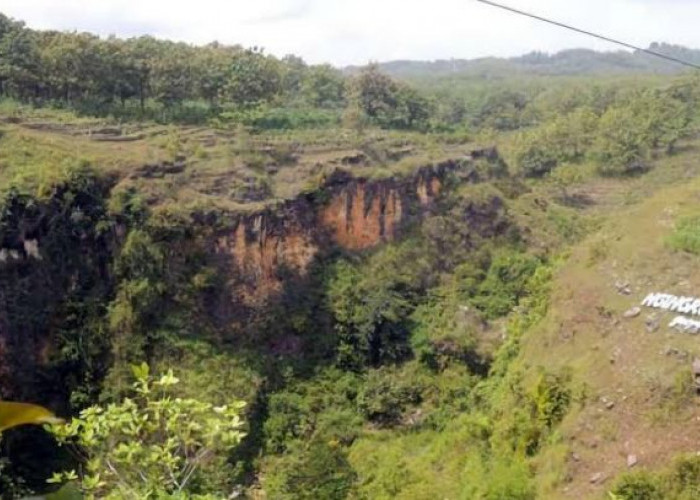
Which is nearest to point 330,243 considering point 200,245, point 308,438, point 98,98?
point 200,245

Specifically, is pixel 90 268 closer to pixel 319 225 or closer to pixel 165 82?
pixel 319 225

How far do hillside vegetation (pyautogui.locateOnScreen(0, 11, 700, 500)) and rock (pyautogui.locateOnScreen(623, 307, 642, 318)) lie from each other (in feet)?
0.95

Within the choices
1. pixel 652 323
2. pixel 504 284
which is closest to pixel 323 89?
pixel 504 284

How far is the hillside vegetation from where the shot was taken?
1452cm

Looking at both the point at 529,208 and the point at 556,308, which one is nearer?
the point at 556,308

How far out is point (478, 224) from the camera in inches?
1002

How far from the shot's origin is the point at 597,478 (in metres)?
12.6

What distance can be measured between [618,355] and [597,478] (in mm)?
2582

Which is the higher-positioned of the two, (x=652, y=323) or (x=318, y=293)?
(x=652, y=323)

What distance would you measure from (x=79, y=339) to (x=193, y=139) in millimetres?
6865

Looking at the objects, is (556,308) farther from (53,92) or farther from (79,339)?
(53,92)

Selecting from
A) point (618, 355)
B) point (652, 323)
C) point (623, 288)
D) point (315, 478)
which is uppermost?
point (623, 288)

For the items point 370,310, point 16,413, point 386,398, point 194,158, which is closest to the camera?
point 16,413

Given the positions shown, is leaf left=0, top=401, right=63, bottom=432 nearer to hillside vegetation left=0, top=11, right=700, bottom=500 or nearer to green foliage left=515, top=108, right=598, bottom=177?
hillside vegetation left=0, top=11, right=700, bottom=500
